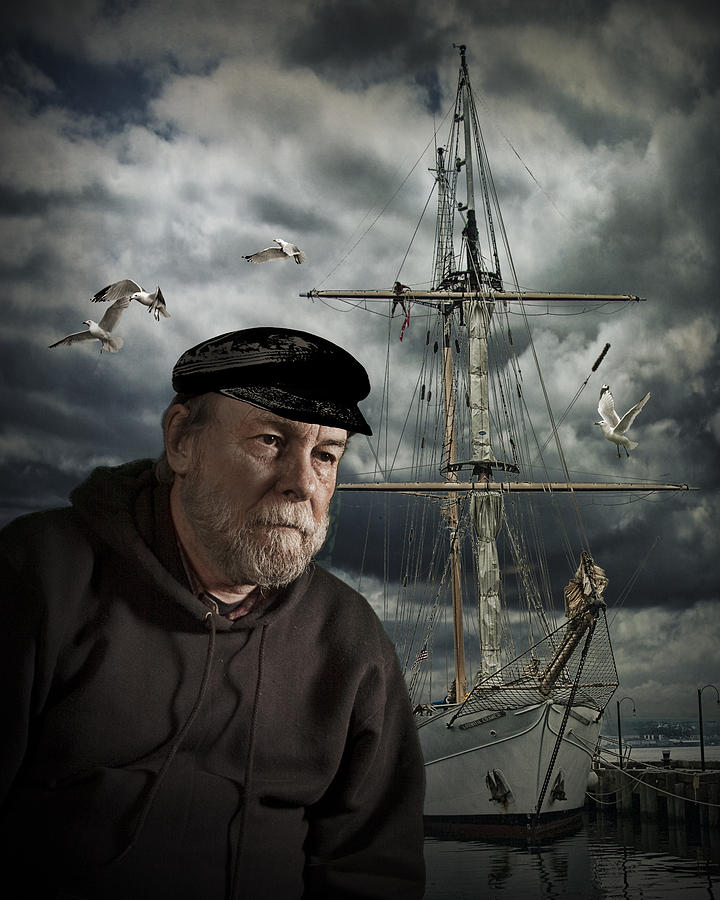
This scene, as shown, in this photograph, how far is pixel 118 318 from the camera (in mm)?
3385

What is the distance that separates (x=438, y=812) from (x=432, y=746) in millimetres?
863

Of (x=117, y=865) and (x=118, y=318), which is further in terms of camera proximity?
(x=118, y=318)

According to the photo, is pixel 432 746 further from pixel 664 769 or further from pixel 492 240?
pixel 492 240

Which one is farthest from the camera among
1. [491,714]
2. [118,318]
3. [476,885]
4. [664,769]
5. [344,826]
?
[664,769]

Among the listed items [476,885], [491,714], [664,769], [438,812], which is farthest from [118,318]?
[664,769]

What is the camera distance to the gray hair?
1.00 metres

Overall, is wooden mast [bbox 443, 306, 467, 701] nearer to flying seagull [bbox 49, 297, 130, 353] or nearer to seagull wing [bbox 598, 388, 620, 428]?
seagull wing [bbox 598, 388, 620, 428]

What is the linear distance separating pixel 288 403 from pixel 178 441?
0.53ft

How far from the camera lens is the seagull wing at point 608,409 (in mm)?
8383

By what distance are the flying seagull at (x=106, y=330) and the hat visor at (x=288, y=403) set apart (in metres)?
2.34

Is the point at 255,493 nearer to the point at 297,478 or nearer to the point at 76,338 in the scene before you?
the point at 297,478

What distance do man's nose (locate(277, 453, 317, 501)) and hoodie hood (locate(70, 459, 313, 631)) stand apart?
0.51 feet

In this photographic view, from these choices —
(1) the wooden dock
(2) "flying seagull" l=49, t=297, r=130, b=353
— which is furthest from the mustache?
(1) the wooden dock

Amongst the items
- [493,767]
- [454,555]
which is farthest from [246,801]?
[454,555]
